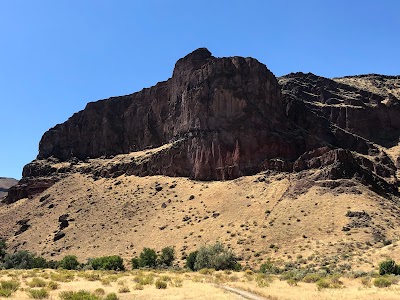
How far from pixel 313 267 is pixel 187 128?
Answer: 178ft

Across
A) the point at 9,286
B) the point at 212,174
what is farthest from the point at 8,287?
the point at 212,174

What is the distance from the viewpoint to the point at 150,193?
88375 mm

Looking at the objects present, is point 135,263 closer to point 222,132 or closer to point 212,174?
point 212,174

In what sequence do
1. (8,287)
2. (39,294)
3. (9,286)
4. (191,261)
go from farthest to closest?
(191,261) < (9,286) < (8,287) < (39,294)

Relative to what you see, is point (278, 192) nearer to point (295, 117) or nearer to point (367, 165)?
point (367, 165)

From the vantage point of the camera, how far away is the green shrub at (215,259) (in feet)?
158

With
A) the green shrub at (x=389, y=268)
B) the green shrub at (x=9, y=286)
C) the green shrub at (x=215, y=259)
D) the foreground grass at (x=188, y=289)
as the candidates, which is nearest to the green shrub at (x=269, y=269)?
the green shrub at (x=215, y=259)

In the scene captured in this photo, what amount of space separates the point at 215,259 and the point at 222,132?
4222 cm

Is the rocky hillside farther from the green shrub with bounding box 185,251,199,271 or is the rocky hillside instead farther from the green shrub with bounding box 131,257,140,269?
the green shrub with bounding box 131,257,140,269

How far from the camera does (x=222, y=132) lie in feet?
287

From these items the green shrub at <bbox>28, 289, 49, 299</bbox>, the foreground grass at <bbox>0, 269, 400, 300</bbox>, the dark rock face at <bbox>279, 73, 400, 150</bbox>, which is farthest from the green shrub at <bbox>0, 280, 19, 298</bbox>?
the dark rock face at <bbox>279, 73, 400, 150</bbox>

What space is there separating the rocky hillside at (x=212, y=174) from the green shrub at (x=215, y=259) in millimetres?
5655

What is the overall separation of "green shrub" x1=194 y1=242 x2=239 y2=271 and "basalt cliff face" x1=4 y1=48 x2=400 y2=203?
26.8m

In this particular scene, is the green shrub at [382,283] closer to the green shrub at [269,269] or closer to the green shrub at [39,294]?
the green shrub at [269,269]
